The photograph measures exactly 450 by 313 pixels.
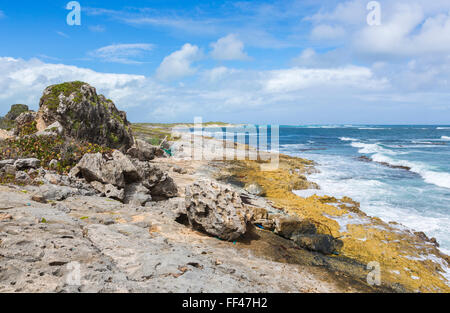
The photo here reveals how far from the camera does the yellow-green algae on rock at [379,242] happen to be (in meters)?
10.2

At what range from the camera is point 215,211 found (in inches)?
400

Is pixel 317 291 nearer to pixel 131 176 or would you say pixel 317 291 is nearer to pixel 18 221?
pixel 18 221

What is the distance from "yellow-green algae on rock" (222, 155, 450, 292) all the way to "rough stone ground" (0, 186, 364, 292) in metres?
4.16

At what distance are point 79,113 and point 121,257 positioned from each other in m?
15.1

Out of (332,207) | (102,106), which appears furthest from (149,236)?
(102,106)

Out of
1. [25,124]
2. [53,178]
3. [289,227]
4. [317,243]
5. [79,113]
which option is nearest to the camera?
[317,243]

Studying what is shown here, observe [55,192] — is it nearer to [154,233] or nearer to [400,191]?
[154,233]

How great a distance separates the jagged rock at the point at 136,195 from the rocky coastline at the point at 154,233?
0.17 feet

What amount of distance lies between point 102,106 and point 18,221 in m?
16.0

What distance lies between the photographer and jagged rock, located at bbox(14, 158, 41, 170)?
39.4ft

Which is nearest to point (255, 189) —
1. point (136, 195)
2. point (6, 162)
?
point (136, 195)

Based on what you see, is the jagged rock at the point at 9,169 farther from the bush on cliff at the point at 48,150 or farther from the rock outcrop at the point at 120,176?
the rock outcrop at the point at 120,176

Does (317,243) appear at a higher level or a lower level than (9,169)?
lower

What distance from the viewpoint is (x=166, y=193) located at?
603 inches
